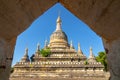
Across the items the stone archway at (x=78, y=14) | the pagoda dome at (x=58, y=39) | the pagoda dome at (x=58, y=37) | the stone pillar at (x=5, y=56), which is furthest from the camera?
the pagoda dome at (x=58, y=37)

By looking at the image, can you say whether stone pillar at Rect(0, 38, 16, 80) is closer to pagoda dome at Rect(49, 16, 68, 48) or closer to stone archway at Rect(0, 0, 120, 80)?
stone archway at Rect(0, 0, 120, 80)

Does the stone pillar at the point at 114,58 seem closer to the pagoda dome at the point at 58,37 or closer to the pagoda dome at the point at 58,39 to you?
the pagoda dome at the point at 58,39

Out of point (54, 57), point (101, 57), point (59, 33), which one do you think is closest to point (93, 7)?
point (54, 57)

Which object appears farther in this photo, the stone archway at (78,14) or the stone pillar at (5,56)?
the stone pillar at (5,56)

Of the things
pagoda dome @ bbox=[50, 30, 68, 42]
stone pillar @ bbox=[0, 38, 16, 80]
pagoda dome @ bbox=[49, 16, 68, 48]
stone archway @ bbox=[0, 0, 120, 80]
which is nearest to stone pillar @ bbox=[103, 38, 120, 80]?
Result: stone archway @ bbox=[0, 0, 120, 80]

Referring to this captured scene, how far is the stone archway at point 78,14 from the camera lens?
221 centimetres

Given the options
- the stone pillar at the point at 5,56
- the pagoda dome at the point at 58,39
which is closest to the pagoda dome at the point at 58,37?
the pagoda dome at the point at 58,39

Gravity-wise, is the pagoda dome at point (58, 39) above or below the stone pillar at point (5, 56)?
above

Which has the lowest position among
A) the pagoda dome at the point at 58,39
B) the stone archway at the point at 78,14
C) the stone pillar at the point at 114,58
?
the stone pillar at the point at 114,58

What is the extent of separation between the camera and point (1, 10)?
6.81 feet

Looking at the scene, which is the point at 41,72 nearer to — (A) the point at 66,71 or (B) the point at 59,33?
(A) the point at 66,71

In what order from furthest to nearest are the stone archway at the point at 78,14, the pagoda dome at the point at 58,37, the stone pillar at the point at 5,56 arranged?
the pagoda dome at the point at 58,37, the stone pillar at the point at 5,56, the stone archway at the point at 78,14

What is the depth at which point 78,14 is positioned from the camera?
2.86 metres

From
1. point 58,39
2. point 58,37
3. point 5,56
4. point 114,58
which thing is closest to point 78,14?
point 114,58
